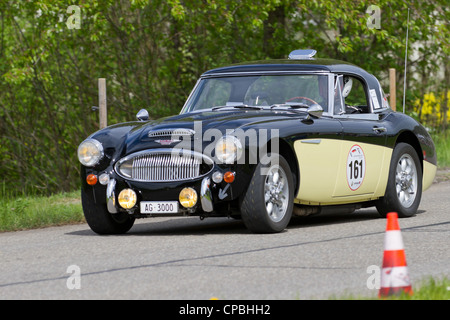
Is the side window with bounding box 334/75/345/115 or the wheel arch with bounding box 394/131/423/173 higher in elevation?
the side window with bounding box 334/75/345/115

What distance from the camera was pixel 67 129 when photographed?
Result: 78.8ft

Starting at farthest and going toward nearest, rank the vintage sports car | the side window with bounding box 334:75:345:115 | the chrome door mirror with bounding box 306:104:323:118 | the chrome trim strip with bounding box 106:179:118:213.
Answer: the side window with bounding box 334:75:345:115 < the chrome door mirror with bounding box 306:104:323:118 < the chrome trim strip with bounding box 106:179:118:213 < the vintage sports car

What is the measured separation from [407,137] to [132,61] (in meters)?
13.6

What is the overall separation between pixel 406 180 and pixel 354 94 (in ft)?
3.84

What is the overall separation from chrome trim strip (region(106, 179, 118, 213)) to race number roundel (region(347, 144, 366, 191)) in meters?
2.38

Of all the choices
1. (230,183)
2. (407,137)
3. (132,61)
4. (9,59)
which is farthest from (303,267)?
(132,61)

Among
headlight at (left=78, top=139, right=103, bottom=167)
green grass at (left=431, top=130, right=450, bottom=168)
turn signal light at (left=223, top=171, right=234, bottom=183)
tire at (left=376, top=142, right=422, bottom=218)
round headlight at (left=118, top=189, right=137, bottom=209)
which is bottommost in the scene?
green grass at (left=431, top=130, right=450, bottom=168)

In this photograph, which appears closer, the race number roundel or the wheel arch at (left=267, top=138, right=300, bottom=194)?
the wheel arch at (left=267, top=138, right=300, bottom=194)

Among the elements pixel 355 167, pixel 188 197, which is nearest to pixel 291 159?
pixel 355 167

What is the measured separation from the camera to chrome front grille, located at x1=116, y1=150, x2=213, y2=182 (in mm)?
8758

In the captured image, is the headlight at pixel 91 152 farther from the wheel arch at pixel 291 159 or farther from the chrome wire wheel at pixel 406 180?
the chrome wire wheel at pixel 406 180

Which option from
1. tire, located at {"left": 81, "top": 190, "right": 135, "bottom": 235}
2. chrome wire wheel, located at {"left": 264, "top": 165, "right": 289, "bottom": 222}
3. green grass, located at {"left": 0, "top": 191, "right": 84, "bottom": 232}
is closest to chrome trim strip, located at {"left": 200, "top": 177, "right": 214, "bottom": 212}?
chrome wire wheel, located at {"left": 264, "top": 165, "right": 289, "bottom": 222}

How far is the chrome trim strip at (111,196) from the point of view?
903 centimetres

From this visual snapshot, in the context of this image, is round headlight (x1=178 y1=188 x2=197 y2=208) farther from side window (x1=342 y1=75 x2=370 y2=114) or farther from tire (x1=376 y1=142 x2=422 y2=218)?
tire (x1=376 y1=142 x2=422 y2=218)
